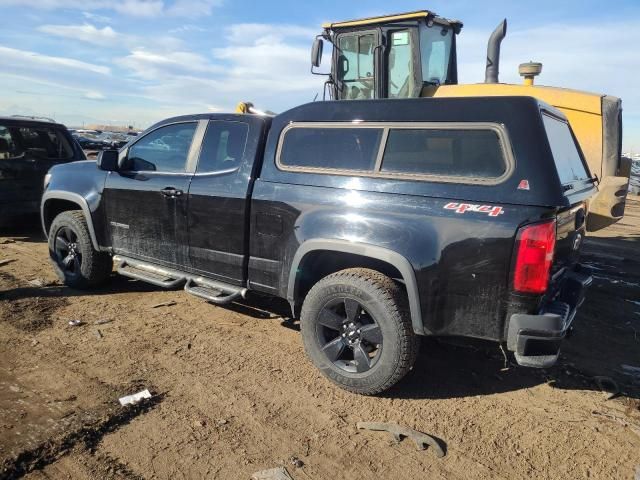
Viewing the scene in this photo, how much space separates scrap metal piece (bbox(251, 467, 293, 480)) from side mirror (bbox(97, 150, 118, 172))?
3.53 m

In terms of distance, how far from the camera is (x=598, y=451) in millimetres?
2939

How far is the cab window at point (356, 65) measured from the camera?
7316mm

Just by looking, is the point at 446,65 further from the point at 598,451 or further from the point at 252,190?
the point at 598,451

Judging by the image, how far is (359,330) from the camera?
350 centimetres

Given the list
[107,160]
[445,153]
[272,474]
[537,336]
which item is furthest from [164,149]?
[537,336]

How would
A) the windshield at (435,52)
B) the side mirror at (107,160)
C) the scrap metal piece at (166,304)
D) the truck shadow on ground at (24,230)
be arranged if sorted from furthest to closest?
the truck shadow on ground at (24,230) → the windshield at (435,52) → the scrap metal piece at (166,304) → the side mirror at (107,160)

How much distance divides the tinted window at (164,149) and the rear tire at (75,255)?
38.8 inches

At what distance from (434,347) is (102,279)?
3617 millimetres

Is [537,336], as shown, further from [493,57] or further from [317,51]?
[317,51]

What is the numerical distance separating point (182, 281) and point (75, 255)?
169 centimetres

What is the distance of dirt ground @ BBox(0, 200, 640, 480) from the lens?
2.76m

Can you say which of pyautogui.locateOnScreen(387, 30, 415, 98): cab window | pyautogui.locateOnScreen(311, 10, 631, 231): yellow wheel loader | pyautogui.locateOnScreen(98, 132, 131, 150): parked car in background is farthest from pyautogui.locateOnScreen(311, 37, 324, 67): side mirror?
pyautogui.locateOnScreen(98, 132, 131, 150): parked car in background

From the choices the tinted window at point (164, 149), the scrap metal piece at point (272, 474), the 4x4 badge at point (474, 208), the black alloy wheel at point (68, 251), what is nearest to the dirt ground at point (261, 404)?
the scrap metal piece at point (272, 474)

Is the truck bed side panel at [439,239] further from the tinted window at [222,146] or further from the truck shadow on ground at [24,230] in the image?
the truck shadow on ground at [24,230]
